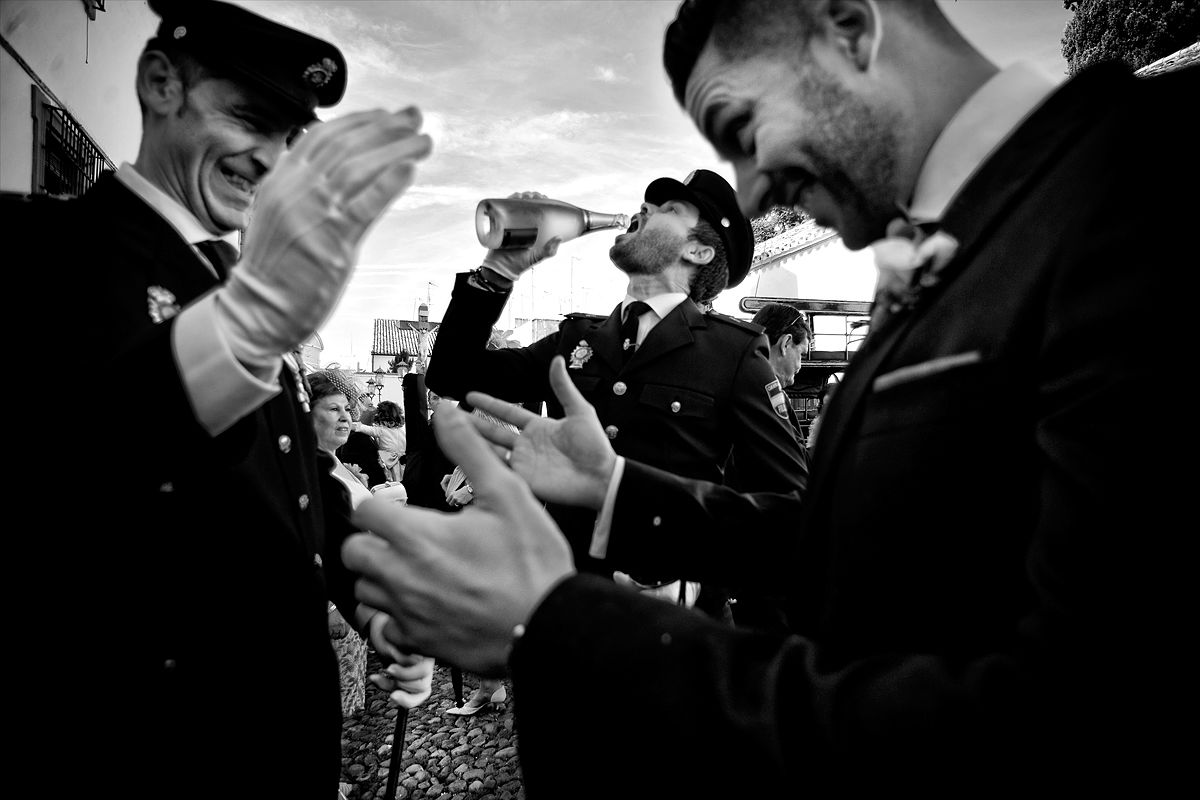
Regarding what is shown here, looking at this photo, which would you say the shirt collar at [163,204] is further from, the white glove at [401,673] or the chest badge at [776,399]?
the chest badge at [776,399]

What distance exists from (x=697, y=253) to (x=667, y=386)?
2.91 ft

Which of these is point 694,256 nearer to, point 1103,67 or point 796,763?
point 1103,67

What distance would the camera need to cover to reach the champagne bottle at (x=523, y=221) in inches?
102

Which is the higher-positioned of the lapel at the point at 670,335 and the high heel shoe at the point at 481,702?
the lapel at the point at 670,335

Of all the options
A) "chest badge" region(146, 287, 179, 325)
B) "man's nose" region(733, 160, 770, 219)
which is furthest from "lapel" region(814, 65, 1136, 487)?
"chest badge" region(146, 287, 179, 325)

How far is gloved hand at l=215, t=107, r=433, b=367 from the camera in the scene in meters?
1.03

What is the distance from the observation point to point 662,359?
3205 mm

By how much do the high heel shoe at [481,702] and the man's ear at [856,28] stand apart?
489cm

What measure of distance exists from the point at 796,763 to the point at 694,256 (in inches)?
122

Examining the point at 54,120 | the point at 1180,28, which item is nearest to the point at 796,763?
the point at 54,120

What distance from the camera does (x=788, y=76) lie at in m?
1.20

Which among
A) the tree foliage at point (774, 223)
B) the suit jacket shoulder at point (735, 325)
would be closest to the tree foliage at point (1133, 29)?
the tree foliage at point (774, 223)


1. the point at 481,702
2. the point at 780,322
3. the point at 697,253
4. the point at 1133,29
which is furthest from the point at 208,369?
the point at 1133,29

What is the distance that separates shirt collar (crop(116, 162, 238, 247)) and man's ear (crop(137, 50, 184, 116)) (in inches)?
6.6
